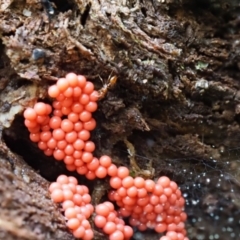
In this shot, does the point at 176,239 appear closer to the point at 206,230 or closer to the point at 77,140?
the point at 206,230

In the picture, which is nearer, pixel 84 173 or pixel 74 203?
pixel 74 203

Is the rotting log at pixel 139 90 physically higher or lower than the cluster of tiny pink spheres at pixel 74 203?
higher

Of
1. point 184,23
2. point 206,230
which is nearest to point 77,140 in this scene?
point 184,23

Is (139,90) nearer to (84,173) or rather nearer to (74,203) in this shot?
(84,173)

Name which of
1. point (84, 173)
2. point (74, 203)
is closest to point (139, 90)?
point (84, 173)

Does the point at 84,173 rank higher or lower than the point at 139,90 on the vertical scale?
lower
